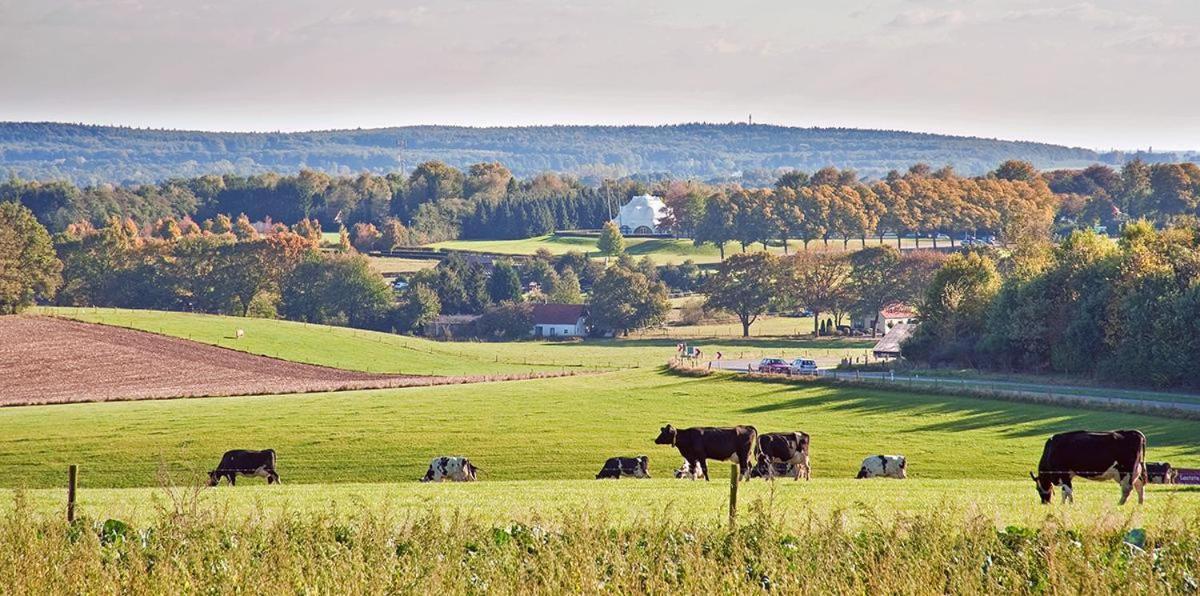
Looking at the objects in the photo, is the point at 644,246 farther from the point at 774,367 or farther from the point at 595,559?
the point at 595,559

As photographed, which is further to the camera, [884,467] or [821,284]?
[821,284]

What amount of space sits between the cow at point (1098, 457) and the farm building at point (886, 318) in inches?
3127

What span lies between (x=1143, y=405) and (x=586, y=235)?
491 feet

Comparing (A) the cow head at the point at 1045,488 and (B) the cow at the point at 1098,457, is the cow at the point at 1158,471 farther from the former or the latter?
(A) the cow head at the point at 1045,488

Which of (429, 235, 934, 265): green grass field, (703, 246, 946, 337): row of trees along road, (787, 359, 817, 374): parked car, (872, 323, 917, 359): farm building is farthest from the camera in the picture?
(429, 235, 934, 265): green grass field

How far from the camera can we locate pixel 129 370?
73.2 meters

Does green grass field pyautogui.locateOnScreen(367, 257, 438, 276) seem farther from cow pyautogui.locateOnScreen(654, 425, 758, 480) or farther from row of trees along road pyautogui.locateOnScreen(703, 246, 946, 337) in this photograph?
cow pyautogui.locateOnScreen(654, 425, 758, 480)

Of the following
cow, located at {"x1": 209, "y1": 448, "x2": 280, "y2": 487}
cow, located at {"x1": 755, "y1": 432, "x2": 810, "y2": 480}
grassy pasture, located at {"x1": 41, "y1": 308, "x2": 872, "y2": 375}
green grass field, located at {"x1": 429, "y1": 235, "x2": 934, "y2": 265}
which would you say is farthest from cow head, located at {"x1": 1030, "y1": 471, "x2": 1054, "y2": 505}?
green grass field, located at {"x1": 429, "y1": 235, "x2": 934, "y2": 265}

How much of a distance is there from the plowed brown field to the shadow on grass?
19.6 meters

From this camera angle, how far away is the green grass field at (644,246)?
164 meters

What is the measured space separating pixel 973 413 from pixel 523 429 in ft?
50.9

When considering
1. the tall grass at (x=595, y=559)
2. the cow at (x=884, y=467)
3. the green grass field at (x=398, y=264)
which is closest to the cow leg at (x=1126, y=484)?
the tall grass at (x=595, y=559)

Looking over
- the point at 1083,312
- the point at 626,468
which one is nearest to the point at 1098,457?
the point at 626,468

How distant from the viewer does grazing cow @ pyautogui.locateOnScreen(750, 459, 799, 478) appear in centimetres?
3509
